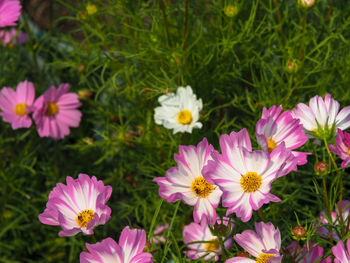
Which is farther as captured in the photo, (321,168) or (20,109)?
(20,109)

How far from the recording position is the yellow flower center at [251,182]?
19.1 inches

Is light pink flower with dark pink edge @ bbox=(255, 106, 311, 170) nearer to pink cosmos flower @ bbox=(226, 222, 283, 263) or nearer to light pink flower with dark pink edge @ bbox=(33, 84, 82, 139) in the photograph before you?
pink cosmos flower @ bbox=(226, 222, 283, 263)

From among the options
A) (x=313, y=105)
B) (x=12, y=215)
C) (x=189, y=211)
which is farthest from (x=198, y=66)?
(x=12, y=215)

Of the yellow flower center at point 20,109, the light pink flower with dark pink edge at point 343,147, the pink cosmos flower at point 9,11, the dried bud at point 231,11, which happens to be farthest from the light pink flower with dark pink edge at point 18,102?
the light pink flower with dark pink edge at point 343,147

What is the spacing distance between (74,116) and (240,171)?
657 mm

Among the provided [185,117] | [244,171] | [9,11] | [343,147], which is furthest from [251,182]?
[9,11]

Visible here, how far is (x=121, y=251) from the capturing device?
0.46 meters

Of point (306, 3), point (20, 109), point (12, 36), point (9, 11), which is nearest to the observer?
point (306, 3)

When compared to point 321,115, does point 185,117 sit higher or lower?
lower

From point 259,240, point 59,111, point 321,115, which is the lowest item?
point 59,111

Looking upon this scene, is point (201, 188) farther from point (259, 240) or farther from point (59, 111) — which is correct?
point (59, 111)

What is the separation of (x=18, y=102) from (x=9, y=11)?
23 centimetres

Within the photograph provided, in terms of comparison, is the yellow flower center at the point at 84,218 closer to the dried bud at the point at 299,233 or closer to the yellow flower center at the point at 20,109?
the dried bud at the point at 299,233

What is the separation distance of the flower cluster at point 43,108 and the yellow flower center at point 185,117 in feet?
1.13
